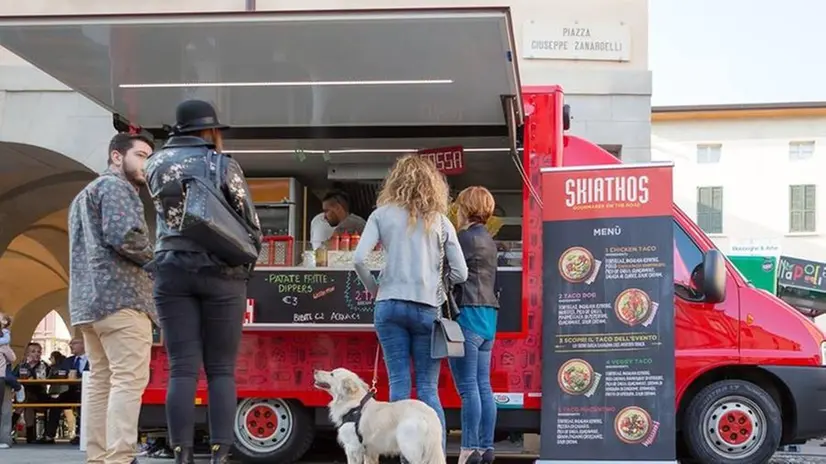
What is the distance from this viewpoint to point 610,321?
23.4ft

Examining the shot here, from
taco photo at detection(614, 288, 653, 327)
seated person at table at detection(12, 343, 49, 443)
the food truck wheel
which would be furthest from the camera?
seated person at table at detection(12, 343, 49, 443)

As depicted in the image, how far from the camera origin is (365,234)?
570cm

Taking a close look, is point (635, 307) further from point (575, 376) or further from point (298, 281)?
point (298, 281)

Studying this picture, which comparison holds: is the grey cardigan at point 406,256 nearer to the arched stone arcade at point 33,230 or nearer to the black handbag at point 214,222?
the black handbag at point 214,222

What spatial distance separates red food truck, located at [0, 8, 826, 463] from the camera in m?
6.61

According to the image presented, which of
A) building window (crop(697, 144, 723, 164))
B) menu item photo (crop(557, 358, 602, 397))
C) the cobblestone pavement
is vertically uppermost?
building window (crop(697, 144, 723, 164))

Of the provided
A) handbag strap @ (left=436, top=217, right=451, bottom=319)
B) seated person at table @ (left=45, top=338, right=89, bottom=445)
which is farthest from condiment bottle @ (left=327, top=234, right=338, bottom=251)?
seated person at table @ (left=45, top=338, right=89, bottom=445)

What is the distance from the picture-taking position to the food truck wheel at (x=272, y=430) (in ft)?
25.7

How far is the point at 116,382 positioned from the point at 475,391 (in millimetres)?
2308

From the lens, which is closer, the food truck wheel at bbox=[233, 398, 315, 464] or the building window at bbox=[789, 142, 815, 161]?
the food truck wheel at bbox=[233, 398, 315, 464]

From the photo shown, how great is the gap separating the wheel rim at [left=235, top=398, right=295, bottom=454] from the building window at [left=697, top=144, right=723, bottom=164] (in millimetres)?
31463

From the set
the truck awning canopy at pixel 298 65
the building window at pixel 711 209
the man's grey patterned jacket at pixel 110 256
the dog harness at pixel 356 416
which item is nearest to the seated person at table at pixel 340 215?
the truck awning canopy at pixel 298 65

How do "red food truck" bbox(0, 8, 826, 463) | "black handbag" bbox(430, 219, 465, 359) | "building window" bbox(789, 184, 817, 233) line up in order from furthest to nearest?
"building window" bbox(789, 184, 817, 233) → "red food truck" bbox(0, 8, 826, 463) → "black handbag" bbox(430, 219, 465, 359)

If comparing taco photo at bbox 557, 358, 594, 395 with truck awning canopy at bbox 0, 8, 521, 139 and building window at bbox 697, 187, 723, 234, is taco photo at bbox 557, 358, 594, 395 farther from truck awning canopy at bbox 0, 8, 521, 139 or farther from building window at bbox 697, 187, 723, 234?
building window at bbox 697, 187, 723, 234
